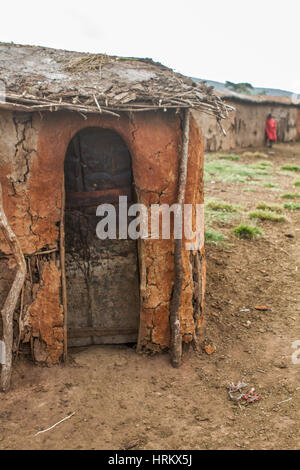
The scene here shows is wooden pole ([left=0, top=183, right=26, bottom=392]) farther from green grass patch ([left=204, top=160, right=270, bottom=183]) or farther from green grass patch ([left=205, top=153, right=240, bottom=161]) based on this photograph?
green grass patch ([left=205, top=153, right=240, bottom=161])

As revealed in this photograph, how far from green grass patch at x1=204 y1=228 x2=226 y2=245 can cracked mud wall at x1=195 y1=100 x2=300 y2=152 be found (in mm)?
8813

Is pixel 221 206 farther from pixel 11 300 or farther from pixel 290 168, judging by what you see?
pixel 290 168

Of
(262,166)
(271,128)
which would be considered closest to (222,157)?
(262,166)

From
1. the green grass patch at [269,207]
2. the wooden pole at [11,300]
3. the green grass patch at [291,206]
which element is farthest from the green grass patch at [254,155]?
the wooden pole at [11,300]

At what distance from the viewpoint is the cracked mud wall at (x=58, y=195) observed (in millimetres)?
3881

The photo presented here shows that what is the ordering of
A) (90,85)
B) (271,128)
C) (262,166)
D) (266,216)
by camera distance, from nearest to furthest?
(90,85), (266,216), (262,166), (271,128)

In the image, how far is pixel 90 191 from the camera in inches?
174

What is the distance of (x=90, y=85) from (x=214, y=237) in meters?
3.67

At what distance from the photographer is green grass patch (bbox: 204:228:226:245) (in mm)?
6844

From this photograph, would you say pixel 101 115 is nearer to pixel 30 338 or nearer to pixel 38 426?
pixel 30 338

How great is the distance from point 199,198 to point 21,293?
2108 mm

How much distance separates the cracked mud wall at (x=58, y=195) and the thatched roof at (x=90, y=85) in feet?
0.61

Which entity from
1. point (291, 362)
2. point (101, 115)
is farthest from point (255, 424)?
point (101, 115)

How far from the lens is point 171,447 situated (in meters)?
3.37
